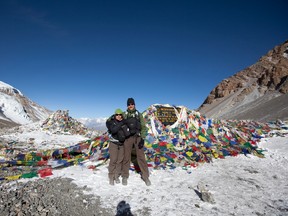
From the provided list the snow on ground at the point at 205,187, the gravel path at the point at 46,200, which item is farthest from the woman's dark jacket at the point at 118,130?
the gravel path at the point at 46,200

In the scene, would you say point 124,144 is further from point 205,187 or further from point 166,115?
point 166,115

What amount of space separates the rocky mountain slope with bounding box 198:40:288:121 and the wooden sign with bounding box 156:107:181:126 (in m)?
41.1

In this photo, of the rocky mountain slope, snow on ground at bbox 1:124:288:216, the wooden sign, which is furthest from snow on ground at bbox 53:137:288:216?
the rocky mountain slope

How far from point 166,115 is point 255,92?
8103 centimetres

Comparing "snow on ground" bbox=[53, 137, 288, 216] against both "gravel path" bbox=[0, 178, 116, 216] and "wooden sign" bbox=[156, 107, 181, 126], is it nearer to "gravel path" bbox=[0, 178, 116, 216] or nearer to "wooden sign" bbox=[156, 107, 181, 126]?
"gravel path" bbox=[0, 178, 116, 216]

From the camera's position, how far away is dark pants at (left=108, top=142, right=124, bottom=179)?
21.6ft

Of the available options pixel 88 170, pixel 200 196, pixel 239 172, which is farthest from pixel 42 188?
pixel 239 172

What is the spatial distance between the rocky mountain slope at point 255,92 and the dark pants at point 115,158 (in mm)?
47021

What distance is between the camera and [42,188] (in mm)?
5641

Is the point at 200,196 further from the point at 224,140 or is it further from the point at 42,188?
the point at 224,140

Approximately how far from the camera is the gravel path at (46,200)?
4.56 metres

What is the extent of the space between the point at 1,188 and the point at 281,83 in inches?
3401

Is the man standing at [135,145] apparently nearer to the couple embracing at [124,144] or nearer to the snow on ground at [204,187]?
the couple embracing at [124,144]

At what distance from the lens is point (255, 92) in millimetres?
80250
